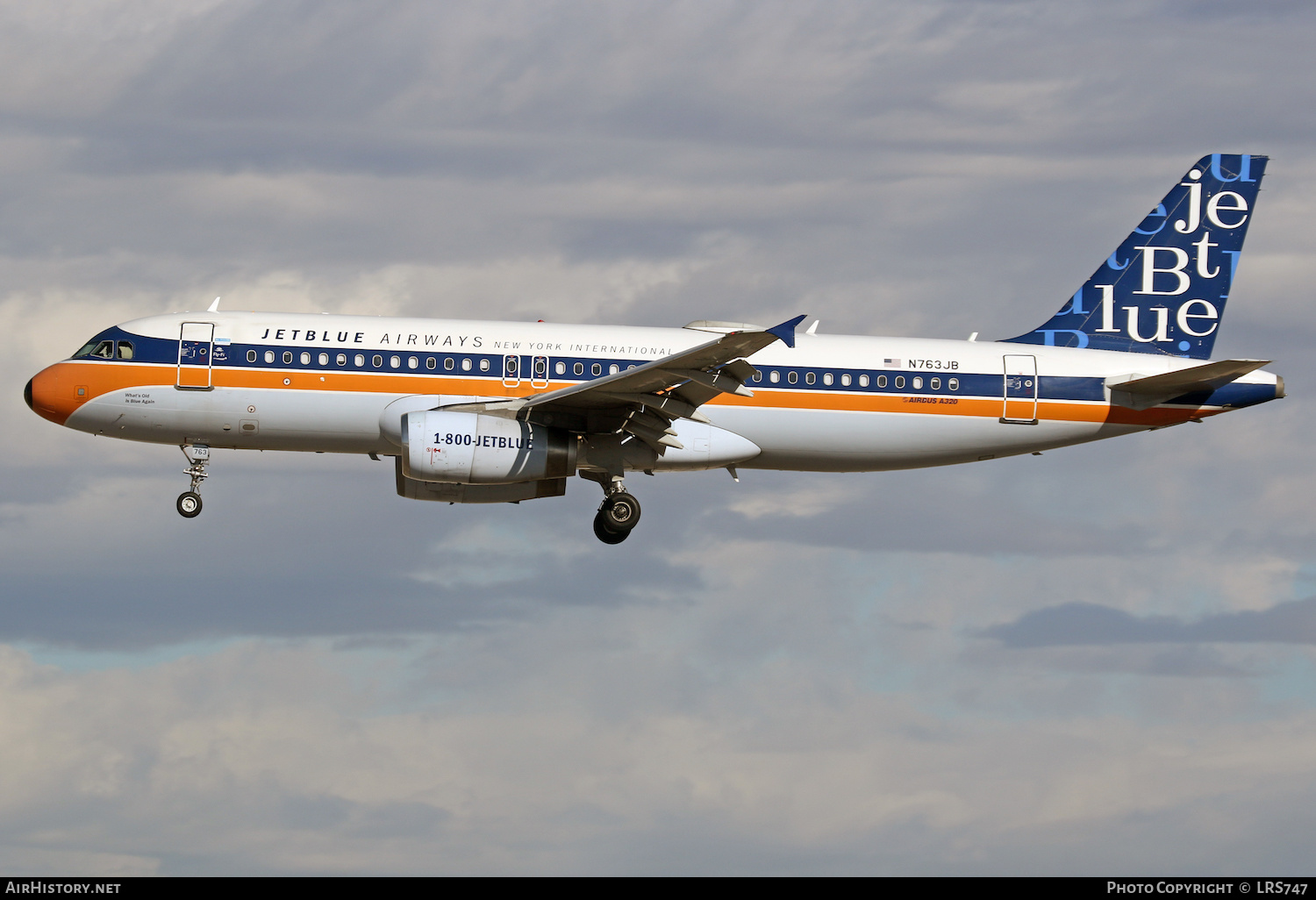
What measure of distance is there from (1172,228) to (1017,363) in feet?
24.9

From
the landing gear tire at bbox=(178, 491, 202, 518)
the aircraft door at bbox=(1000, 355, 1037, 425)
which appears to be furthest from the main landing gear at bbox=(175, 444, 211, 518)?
the aircraft door at bbox=(1000, 355, 1037, 425)

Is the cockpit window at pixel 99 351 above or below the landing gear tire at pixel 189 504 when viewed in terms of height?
above

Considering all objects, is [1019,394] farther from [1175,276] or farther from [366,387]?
[366,387]

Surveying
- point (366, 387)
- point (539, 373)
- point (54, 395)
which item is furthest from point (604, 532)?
point (54, 395)

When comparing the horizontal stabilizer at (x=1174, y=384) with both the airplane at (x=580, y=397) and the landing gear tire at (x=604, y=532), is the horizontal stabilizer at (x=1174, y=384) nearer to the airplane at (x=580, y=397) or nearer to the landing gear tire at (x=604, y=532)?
the airplane at (x=580, y=397)

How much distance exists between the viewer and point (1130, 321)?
43.5 metres

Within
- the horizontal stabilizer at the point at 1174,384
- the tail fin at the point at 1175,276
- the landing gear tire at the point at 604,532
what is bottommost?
the landing gear tire at the point at 604,532

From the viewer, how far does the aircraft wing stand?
1336 inches

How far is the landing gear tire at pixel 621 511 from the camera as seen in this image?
38719mm

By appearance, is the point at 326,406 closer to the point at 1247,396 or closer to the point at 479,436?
the point at 479,436

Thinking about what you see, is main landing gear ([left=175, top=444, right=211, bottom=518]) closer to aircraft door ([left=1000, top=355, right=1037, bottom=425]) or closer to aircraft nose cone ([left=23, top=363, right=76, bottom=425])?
aircraft nose cone ([left=23, top=363, right=76, bottom=425])

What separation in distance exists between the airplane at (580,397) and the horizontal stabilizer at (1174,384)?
47mm

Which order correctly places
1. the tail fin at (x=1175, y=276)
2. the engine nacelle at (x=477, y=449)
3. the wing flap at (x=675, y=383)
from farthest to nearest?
the tail fin at (x=1175, y=276) < the engine nacelle at (x=477, y=449) < the wing flap at (x=675, y=383)

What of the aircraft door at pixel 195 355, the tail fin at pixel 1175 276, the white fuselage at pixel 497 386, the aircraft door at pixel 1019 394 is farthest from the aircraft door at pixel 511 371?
the tail fin at pixel 1175 276
